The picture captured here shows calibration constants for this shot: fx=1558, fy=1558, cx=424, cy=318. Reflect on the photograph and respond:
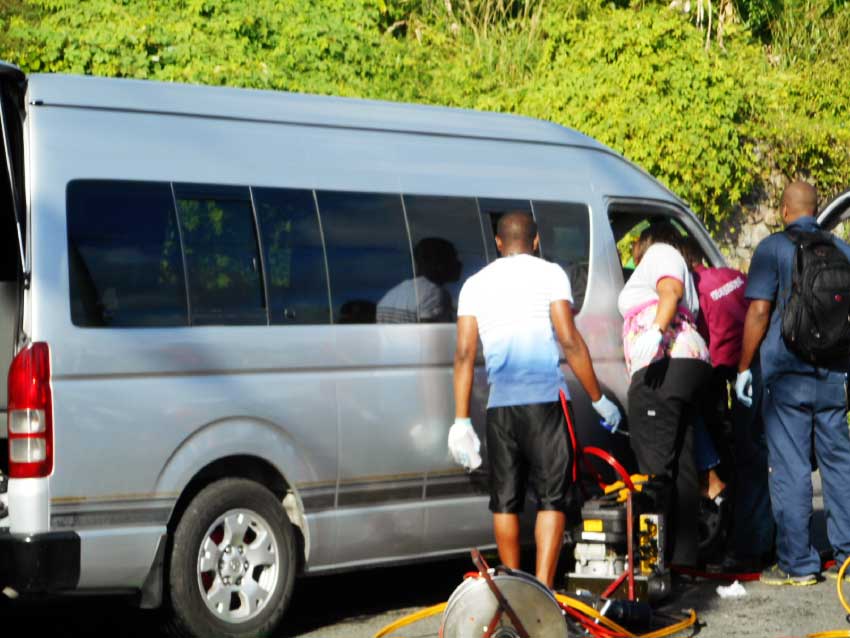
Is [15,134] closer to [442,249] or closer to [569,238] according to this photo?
[442,249]

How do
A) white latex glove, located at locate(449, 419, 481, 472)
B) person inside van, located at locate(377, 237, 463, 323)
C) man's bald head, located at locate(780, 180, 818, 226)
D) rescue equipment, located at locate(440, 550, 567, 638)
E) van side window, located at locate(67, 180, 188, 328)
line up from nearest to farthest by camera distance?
rescue equipment, located at locate(440, 550, 567, 638) < van side window, located at locate(67, 180, 188, 328) < white latex glove, located at locate(449, 419, 481, 472) < person inside van, located at locate(377, 237, 463, 323) < man's bald head, located at locate(780, 180, 818, 226)

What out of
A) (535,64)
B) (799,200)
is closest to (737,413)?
(799,200)

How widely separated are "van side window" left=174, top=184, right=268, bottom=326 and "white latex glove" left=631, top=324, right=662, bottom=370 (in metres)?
2.24

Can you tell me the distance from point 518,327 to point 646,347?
1266 mm

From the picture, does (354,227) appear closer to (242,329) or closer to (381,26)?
(242,329)

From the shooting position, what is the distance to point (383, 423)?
295 inches

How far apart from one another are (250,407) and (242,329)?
1.15 feet

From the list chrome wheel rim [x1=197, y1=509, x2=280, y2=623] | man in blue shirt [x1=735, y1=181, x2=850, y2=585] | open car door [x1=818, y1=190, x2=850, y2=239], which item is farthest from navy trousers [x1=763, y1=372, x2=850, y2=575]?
chrome wheel rim [x1=197, y1=509, x2=280, y2=623]

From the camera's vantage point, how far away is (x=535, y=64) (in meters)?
17.7

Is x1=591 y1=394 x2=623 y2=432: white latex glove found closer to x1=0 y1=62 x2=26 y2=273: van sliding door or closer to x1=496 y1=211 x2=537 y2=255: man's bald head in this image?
x1=496 y1=211 x2=537 y2=255: man's bald head

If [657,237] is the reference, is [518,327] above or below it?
below

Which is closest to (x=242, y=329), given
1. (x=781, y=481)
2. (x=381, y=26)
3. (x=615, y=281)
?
(x=615, y=281)

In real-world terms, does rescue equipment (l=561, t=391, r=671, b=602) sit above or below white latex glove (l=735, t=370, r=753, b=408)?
below

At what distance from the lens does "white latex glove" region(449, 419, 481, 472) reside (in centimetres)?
734
